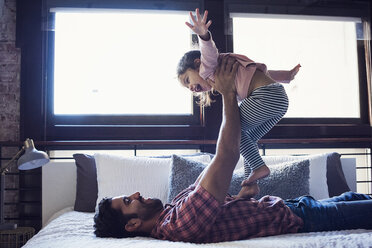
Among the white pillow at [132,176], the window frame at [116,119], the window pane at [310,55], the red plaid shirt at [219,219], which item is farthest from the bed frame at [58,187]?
the window pane at [310,55]

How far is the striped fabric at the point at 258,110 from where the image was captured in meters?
1.79

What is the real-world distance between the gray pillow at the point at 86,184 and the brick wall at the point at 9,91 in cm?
76

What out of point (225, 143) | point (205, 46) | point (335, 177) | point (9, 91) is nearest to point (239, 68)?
point (205, 46)

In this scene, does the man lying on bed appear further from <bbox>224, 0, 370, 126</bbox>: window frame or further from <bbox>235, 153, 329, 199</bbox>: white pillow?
<bbox>224, 0, 370, 126</bbox>: window frame

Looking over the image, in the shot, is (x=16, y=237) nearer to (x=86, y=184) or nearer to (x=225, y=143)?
(x=86, y=184)

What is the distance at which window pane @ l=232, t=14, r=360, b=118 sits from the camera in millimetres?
3391

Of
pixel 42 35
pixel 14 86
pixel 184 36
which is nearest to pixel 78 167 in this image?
pixel 14 86

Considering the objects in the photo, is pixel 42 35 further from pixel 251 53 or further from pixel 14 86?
pixel 251 53

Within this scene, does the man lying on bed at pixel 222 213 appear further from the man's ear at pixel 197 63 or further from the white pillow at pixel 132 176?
the white pillow at pixel 132 176

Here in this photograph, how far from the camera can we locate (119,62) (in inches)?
129

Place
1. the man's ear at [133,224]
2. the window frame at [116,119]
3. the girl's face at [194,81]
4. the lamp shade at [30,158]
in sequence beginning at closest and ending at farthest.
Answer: the man's ear at [133,224]
the lamp shade at [30,158]
the girl's face at [194,81]
the window frame at [116,119]

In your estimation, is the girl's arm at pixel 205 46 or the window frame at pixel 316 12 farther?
the window frame at pixel 316 12

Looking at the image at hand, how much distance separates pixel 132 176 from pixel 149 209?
2.49 feet

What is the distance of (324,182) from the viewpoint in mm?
2430
